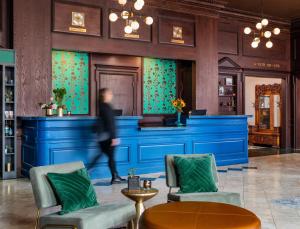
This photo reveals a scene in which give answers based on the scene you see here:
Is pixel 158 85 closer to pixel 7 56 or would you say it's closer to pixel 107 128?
pixel 7 56

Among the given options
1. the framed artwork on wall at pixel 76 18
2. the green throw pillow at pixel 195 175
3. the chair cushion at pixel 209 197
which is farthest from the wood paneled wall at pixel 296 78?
the chair cushion at pixel 209 197

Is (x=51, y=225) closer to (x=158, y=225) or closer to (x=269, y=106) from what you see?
(x=158, y=225)

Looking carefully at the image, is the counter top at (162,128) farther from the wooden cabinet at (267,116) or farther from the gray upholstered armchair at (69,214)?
the wooden cabinet at (267,116)

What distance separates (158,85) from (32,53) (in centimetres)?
389

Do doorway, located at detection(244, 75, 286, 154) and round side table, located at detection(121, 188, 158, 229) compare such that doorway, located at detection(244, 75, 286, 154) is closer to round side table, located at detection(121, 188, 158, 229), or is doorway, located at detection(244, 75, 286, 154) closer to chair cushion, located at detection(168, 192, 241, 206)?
chair cushion, located at detection(168, 192, 241, 206)

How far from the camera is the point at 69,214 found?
3.53 meters

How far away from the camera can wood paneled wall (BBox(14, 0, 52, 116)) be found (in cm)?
788

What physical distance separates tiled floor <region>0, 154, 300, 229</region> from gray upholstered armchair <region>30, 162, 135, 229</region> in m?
0.95

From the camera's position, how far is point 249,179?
738cm

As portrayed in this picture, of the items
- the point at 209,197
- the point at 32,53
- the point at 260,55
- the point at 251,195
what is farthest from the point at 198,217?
the point at 260,55

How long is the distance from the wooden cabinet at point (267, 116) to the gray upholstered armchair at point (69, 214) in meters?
10.7

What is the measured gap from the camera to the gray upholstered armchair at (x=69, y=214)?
340 cm

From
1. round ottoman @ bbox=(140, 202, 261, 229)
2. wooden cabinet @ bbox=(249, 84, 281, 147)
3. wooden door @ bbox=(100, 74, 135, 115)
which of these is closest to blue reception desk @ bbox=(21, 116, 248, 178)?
wooden door @ bbox=(100, 74, 135, 115)

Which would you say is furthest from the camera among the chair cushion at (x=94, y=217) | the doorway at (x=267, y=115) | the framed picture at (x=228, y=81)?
the doorway at (x=267, y=115)
